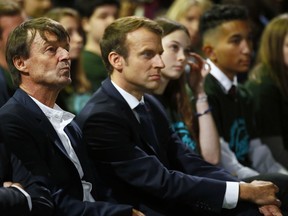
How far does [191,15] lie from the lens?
18.9 ft

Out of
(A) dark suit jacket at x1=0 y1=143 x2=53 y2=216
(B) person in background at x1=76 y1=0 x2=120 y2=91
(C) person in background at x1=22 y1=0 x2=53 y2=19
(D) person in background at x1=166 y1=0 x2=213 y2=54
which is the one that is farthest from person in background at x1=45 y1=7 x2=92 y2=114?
(A) dark suit jacket at x1=0 y1=143 x2=53 y2=216

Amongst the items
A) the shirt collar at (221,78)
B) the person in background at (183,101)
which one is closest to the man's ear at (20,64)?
the person in background at (183,101)

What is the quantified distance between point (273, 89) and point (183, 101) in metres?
0.99

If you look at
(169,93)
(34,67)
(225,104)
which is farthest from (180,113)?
(34,67)

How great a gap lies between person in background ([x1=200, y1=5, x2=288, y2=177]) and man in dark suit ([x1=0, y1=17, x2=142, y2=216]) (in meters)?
1.43

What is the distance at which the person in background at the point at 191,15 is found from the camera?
5723mm

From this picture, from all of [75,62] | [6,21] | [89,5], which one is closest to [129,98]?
[6,21]

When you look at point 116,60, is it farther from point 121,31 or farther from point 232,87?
point 232,87

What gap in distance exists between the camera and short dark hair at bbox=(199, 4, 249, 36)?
489 centimetres

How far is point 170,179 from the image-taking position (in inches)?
128

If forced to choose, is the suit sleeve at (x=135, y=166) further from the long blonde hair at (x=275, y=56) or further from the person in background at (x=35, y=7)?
the person in background at (x=35, y=7)

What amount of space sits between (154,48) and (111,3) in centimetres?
235

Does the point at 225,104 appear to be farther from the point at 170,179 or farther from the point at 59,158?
the point at 59,158

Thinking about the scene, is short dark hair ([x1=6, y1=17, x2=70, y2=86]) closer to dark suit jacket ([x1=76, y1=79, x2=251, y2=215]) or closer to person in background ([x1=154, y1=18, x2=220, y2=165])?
dark suit jacket ([x1=76, y1=79, x2=251, y2=215])
